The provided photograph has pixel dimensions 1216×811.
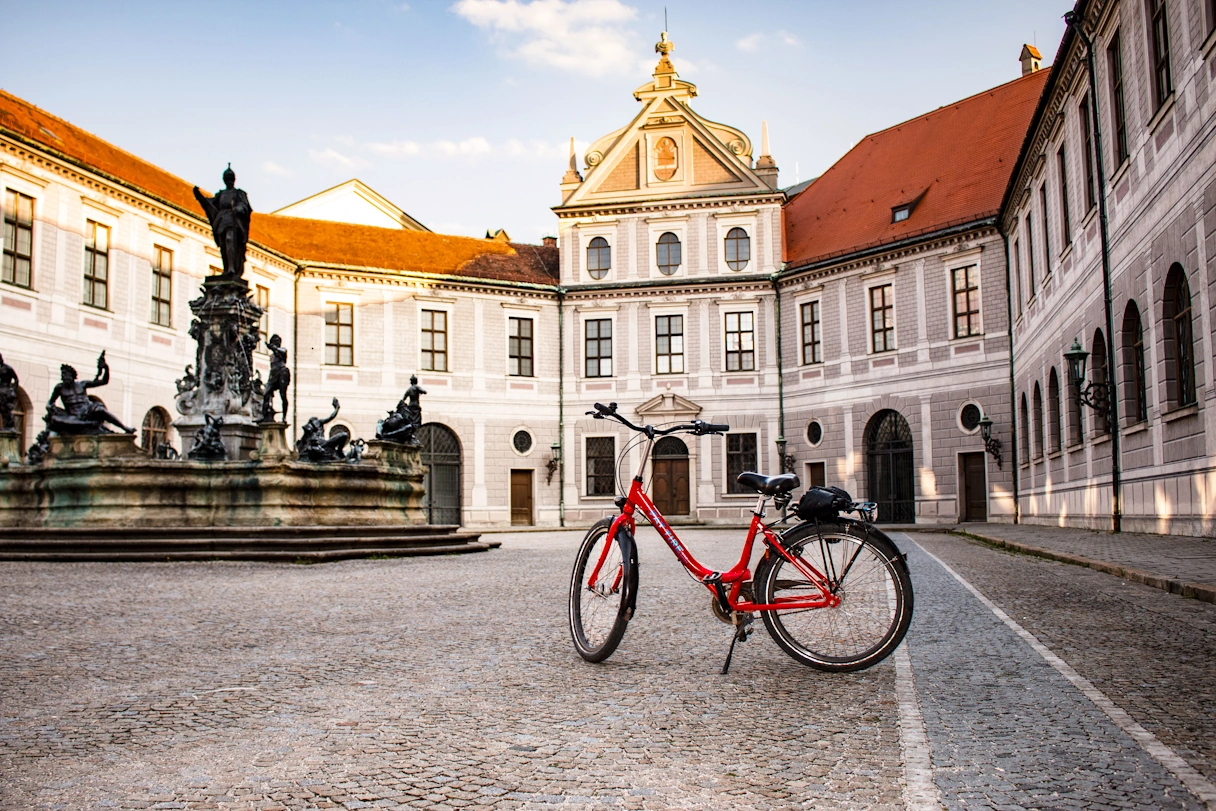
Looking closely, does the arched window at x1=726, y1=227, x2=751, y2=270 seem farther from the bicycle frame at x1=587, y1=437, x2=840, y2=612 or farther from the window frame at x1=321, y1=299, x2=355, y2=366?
the bicycle frame at x1=587, y1=437, x2=840, y2=612

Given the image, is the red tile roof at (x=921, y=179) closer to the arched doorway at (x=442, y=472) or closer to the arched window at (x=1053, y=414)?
the arched window at (x=1053, y=414)

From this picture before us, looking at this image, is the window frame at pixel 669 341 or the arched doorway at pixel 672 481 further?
the window frame at pixel 669 341

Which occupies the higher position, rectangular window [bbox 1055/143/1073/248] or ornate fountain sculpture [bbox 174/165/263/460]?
rectangular window [bbox 1055/143/1073/248]

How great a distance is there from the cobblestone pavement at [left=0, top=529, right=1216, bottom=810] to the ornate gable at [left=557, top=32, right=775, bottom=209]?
32909mm

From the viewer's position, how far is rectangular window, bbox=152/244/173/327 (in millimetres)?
30406

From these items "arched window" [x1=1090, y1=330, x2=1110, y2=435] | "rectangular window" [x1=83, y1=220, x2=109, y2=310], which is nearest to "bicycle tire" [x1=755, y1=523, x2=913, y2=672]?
"arched window" [x1=1090, y1=330, x2=1110, y2=435]

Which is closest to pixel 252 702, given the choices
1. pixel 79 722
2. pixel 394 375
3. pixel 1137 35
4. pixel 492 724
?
pixel 79 722

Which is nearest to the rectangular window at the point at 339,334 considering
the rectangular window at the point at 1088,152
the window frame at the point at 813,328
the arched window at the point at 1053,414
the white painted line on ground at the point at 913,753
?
the window frame at the point at 813,328

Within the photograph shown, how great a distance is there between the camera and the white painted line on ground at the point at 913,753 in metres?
3.11

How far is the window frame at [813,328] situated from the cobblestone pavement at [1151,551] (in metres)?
19.7

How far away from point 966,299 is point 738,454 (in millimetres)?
9987

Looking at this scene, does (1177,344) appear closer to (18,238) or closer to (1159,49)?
(1159,49)

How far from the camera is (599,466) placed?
3938 cm

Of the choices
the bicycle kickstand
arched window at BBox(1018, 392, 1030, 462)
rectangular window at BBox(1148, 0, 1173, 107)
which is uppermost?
rectangular window at BBox(1148, 0, 1173, 107)
